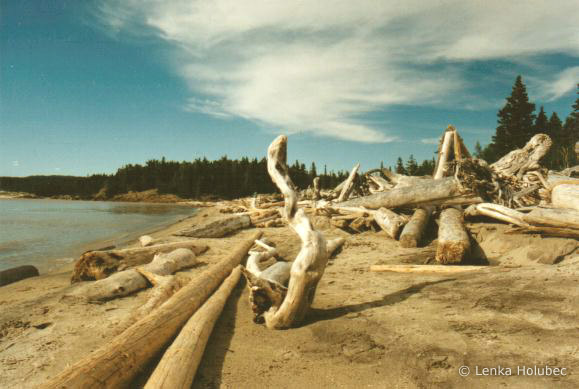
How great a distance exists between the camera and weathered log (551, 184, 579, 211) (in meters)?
5.93

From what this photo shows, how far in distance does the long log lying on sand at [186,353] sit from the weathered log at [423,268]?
9.66ft

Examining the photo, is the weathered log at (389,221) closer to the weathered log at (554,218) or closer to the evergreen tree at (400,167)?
the weathered log at (554,218)

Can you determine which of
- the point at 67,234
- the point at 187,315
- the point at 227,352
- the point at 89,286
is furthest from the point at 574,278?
the point at 67,234

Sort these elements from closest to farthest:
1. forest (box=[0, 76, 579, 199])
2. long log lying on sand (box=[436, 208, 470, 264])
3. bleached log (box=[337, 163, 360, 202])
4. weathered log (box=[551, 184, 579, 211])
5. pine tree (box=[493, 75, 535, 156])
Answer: long log lying on sand (box=[436, 208, 470, 264]), weathered log (box=[551, 184, 579, 211]), bleached log (box=[337, 163, 360, 202]), pine tree (box=[493, 75, 535, 156]), forest (box=[0, 76, 579, 199])

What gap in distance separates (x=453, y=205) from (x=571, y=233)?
3.00 m

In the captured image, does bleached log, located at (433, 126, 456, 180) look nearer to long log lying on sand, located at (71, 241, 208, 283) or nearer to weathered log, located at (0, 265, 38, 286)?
long log lying on sand, located at (71, 241, 208, 283)

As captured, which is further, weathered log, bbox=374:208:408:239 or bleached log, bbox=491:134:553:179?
bleached log, bbox=491:134:553:179

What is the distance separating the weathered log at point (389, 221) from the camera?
8.02m

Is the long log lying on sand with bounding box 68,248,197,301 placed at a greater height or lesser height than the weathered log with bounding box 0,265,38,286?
greater

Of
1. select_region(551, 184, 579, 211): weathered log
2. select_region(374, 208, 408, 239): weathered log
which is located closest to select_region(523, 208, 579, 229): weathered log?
select_region(551, 184, 579, 211): weathered log

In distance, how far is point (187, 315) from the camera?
380 centimetres

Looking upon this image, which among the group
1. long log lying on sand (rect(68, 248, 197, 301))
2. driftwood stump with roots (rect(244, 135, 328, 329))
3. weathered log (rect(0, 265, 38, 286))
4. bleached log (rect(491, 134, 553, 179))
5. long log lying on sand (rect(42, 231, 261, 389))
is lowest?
weathered log (rect(0, 265, 38, 286))

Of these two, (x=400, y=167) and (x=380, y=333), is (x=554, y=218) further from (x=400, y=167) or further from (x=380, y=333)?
(x=400, y=167)

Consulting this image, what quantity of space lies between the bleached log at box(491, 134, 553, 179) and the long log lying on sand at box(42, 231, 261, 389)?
921 cm
